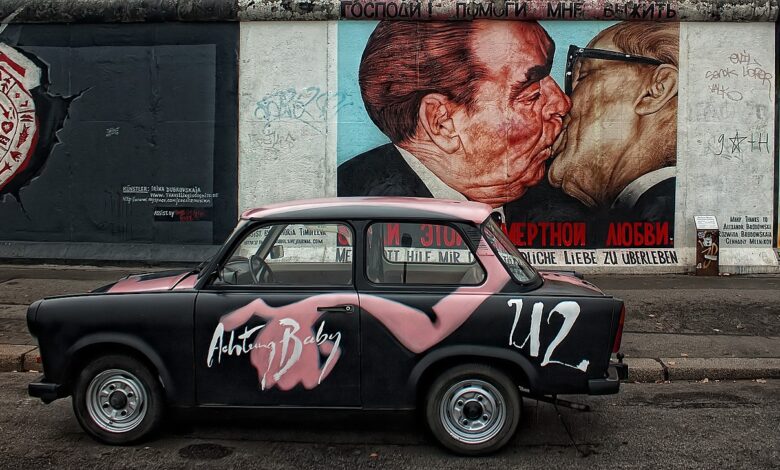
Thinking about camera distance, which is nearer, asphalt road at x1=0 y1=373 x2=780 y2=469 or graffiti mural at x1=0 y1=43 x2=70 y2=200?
asphalt road at x1=0 y1=373 x2=780 y2=469

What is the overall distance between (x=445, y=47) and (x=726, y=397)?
670 centimetres

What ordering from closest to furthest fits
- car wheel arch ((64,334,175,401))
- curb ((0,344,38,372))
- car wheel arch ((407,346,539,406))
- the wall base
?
1. car wheel arch ((407,346,539,406))
2. car wheel arch ((64,334,175,401))
3. curb ((0,344,38,372))
4. the wall base

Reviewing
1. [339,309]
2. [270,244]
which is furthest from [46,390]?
[339,309]

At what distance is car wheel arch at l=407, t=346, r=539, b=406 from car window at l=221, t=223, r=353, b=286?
2.40 feet

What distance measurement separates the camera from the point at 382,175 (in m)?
11.5

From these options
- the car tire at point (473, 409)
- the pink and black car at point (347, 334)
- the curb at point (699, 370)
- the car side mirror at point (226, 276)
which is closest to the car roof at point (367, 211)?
the pink and black car at point (347, 334)

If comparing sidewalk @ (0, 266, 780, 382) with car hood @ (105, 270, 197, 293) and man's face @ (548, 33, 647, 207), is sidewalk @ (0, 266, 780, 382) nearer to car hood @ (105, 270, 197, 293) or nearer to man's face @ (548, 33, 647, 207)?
man's face @ (548, 33, 647, 207)

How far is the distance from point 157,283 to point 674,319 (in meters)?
5.66

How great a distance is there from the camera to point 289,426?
5762mm

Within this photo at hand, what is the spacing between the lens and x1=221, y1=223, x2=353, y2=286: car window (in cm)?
519

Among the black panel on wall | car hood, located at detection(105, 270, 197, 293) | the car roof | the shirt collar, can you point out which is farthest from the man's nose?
car hood, located at detection(105, 270, 197, 293)

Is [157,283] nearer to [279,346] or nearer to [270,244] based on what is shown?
[270,244]

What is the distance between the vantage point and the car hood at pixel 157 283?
526cm

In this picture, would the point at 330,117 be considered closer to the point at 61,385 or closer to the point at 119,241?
the point at 119,241
